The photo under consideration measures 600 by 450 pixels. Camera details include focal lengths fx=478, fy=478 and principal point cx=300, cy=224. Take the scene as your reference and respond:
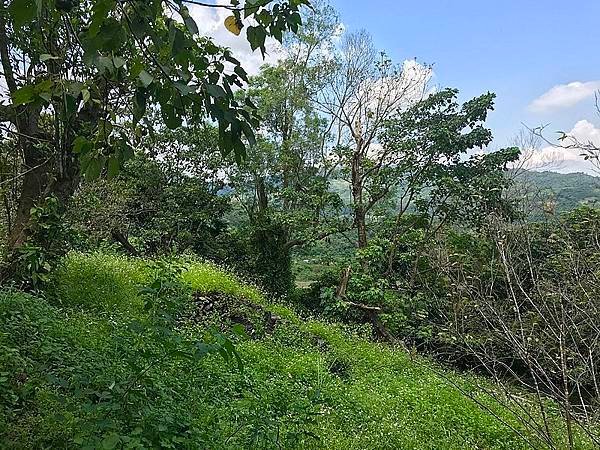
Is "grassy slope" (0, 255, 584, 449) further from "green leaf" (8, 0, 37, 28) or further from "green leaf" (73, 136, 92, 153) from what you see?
"green leaf" (8, 0, 37, 28)

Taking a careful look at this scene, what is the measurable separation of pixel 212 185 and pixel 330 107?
3.38 metres

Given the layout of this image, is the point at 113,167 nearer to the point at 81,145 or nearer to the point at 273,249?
the point at 81,145

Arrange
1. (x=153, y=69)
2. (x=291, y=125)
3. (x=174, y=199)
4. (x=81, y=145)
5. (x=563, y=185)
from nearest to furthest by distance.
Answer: (x=81, y=145) → (x=153, y=69) → (x=563, y=185) → (x=174, y=199) → (x=291, y=125)

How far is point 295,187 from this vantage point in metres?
11.1

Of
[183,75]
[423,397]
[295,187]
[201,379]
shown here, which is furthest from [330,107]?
[183,75]

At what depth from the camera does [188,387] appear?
126 inches

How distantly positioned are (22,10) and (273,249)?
9043 millimetres

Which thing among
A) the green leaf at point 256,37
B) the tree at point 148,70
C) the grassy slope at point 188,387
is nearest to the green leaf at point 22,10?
the tree at point 148,70

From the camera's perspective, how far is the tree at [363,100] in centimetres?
958

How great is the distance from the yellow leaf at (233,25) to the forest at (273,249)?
0.02 metres

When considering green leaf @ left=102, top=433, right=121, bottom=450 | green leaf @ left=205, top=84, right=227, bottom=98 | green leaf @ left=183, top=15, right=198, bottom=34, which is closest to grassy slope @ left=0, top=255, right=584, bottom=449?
green leaf @ left=102, top=433, right=121, bottom=450

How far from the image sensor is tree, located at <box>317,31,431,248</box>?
9.58 m

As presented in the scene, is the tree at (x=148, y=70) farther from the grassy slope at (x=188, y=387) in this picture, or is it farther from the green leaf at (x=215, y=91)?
the grassy slope at (x=188, y=387)

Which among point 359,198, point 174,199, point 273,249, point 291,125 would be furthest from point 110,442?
point 291,125
